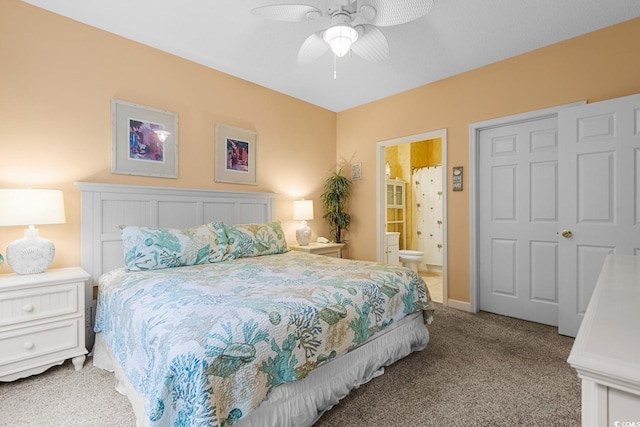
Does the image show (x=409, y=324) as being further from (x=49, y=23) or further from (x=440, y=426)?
(x=49, y=23)

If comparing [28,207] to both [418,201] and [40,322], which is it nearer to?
[40,322]

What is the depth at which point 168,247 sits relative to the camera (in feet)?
8.18

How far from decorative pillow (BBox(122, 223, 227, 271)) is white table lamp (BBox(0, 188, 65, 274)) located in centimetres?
47

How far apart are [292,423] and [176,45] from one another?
3.29m

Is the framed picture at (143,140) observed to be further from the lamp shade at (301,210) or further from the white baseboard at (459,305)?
the white baseboard at (459,305)

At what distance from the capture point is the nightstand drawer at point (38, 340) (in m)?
2.00

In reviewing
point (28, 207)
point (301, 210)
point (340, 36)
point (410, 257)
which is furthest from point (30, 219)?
point (410, 257)

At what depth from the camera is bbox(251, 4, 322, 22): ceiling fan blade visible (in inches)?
77.7

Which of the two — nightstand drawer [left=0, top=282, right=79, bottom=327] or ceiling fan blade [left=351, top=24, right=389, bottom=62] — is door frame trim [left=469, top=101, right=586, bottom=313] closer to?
ceiling fan blade [left=351, top=24, right=389, bottom=62]

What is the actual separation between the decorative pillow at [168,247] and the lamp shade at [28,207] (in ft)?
1.56

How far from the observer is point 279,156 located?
4148mm

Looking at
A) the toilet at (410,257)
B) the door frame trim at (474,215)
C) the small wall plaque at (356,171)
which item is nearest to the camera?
the door frame trim at (474,215)

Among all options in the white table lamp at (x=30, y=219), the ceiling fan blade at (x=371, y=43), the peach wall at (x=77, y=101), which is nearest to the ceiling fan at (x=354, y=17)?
the ceiling fan blade at (x=371, y=43)

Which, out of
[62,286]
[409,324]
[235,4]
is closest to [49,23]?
[235,4]
